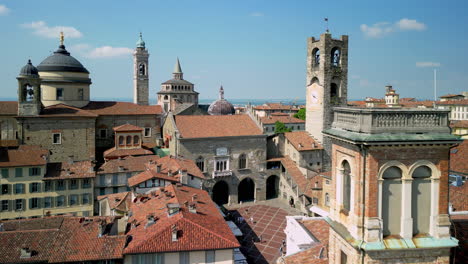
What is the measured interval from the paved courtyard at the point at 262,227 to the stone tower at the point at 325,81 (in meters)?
12.2

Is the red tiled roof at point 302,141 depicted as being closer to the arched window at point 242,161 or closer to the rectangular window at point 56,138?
the arched window at point 242,161

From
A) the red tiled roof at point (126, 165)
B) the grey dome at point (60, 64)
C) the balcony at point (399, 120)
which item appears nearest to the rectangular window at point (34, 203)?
the red tiled roof at point (126, 165)

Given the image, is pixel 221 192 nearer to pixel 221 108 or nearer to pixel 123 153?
pixel 123 153

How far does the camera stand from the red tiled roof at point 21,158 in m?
38.4

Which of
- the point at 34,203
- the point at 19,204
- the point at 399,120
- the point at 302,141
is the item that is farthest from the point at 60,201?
the point at 399,120

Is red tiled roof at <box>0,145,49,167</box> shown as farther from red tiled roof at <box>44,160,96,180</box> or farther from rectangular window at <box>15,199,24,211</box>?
rectangular window at <box>15,199,24,211</box>

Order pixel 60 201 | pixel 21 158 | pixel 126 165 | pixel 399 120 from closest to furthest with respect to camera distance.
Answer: pixel 399 120
pixel 21 158
pixel 60 201
pixel 126 165

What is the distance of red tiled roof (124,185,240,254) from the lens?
79.8 feet

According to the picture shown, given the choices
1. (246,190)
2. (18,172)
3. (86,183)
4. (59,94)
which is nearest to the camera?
(18,172)

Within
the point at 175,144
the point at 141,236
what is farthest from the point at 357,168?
the point at 175,144

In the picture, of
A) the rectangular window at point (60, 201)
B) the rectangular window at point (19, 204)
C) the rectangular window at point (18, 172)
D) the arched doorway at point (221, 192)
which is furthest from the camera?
the arched doorway at point (221, 192)

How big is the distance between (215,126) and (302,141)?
44.8 ft

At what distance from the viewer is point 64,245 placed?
2481cm

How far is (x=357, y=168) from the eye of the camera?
39.3ft
